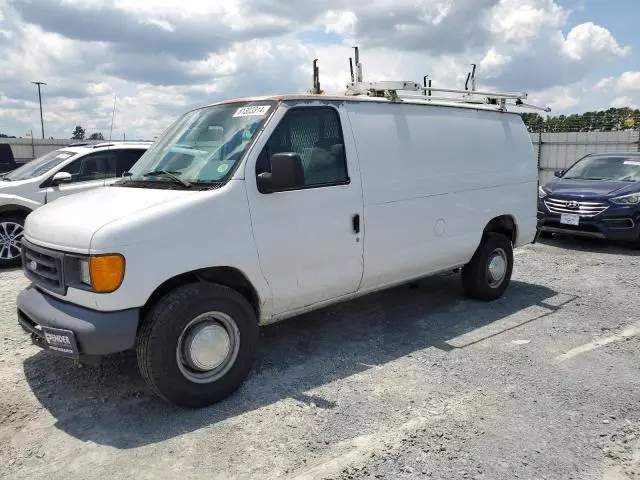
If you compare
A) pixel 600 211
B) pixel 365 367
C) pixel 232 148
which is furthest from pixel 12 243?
pixel 600 211

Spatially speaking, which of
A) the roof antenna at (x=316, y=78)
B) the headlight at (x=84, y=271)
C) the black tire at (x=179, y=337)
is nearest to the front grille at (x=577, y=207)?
the roof antenna at (x=316, y=78)

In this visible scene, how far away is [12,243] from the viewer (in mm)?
8203

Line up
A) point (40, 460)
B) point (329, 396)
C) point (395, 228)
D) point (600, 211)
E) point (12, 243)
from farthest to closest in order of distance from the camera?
point (600, 211) → point (12, 243) → point (395, 228) → point (329, 396) → point (40, 460)

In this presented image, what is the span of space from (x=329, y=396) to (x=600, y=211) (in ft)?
23.6

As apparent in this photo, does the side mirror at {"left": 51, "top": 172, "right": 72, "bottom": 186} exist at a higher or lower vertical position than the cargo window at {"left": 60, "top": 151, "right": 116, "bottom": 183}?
lower

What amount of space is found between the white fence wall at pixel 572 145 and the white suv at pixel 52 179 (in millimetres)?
12344

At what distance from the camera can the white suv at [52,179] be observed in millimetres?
8180

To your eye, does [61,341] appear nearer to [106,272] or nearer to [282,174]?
[106,272]

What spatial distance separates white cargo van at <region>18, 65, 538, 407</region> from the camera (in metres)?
3.51

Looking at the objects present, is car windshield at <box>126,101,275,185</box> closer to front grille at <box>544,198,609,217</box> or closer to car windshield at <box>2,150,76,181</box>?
car windshield at <box>2,150,76,181</box>

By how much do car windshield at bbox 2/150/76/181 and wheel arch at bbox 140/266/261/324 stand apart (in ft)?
18.8

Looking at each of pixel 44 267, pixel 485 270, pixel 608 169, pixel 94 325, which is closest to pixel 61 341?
pixel 94 325

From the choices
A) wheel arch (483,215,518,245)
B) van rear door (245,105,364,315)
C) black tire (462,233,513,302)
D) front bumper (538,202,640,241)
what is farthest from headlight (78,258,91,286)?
front bumper (538,202,640,241)

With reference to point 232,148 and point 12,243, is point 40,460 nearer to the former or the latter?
point 232,148
